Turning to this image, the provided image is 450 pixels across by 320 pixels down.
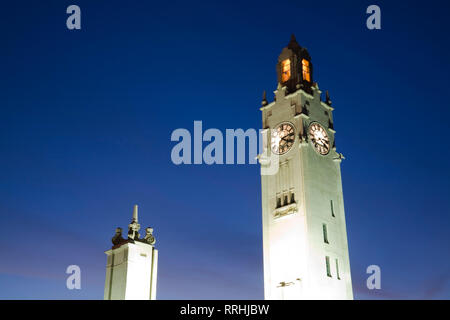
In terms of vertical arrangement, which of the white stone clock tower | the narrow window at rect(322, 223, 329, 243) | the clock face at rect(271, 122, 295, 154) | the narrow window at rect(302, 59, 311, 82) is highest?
the narrow window at rect(302, 59, 311, 82)

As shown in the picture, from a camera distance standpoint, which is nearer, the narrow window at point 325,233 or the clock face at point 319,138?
the narrow window at point 325,233

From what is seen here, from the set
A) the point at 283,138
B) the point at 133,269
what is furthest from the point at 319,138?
the point at 133,269

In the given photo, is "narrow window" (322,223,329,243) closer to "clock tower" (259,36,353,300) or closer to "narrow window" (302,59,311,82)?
"clock tower" (259,36,353,300)

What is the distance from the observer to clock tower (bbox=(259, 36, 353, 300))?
219ft

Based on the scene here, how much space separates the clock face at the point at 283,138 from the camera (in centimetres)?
7469

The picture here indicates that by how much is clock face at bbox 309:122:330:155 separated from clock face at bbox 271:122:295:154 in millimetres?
2646

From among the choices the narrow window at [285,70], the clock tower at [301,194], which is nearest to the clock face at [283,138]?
the clock tower at [301,194]

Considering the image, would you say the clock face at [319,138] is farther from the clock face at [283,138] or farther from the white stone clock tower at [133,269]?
the white stone clock tower at [133,269]

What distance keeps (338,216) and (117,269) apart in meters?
41.3

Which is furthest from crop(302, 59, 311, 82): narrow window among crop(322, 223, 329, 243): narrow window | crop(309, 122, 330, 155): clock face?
crop(322, 223, 329, 243): narrow window

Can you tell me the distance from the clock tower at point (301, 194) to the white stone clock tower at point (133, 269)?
99.4 ft

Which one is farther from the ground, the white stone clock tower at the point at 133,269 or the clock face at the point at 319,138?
the clock face at the point at 319,138

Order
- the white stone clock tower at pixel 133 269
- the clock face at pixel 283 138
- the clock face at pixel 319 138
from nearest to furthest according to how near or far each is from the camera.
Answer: the white stone clock tower at pixel 133 269
the clock face at pixel 283 138
the clock face at pixel 319 138
